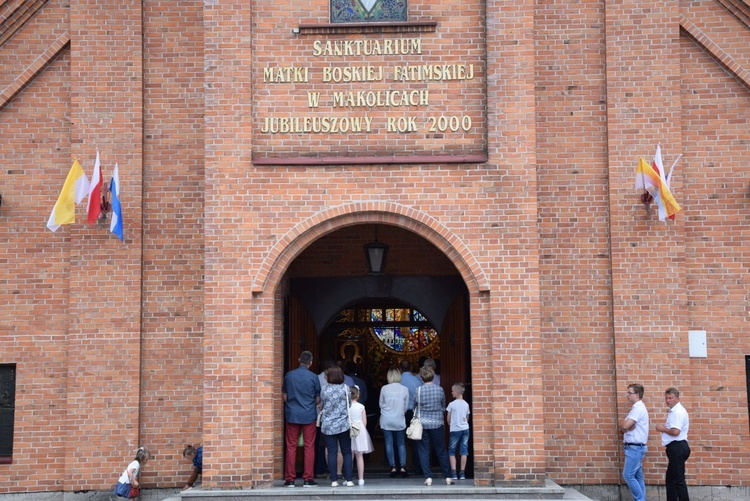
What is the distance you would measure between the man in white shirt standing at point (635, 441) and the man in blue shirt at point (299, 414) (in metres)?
3.92

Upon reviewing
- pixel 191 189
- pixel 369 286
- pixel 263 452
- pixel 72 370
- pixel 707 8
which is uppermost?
pixel 707 8

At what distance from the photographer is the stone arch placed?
512 inches

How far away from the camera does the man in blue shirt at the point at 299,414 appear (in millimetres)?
13098

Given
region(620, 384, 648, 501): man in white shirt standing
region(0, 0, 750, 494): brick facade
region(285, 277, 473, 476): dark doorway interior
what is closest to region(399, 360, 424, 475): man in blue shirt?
region(285, 277, 473, 476): dark doorway interior

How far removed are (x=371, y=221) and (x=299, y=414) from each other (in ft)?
8.55

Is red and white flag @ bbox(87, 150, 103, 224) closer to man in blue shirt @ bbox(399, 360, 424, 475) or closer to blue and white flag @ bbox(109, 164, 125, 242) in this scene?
blue and white flag @ bbox(109, 164, 125, 242)

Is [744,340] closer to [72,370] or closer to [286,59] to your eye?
[286,59]

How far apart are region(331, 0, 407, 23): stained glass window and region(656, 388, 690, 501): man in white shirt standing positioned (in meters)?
5.94

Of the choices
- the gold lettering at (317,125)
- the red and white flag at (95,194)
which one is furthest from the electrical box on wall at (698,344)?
the red and white flag at (95,194)

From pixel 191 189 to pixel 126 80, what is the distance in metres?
1.75

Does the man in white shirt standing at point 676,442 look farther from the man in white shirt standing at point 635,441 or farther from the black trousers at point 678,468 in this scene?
the man in white shirt standing at point 635,441

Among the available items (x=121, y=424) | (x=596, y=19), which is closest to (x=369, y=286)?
(x=121, y=424)

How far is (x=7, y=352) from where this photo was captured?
1414 centimetres

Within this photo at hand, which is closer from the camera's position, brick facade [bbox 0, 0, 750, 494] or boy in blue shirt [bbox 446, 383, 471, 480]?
brick facade [bbox 0, 0, 750, 494]
